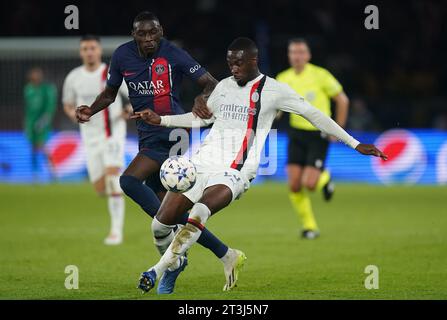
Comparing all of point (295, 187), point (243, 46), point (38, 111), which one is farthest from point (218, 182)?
point (38, 111)

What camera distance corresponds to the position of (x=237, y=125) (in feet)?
Result: 26.9

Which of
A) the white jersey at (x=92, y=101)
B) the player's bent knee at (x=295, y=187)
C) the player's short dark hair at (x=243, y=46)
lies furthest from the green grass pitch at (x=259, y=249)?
the player's short dark hair at (x=243, y=46)

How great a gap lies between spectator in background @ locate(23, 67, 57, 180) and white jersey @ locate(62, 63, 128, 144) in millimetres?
9404

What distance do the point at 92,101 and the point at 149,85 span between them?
382 centimetres

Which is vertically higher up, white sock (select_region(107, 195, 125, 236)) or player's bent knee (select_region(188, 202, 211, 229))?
player's bent knee (select_region(188, 202, 211, 229))

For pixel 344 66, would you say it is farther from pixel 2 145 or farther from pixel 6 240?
pixel 6 240

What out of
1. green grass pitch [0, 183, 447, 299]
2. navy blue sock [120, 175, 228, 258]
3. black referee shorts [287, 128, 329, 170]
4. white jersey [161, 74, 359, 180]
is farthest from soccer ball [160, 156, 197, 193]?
black referee shorts [287, 128, 329, 170]

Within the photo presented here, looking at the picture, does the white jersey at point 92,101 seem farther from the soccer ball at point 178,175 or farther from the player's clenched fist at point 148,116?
the soccer ball at point 178,175

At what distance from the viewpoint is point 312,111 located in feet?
27.0

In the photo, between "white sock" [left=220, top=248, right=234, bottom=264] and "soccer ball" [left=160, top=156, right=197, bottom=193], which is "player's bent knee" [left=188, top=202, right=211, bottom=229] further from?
"white sock" [left=220, top=248, right=234, bottom=264]

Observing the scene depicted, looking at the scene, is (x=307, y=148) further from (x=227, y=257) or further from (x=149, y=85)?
(x=227, y=257)

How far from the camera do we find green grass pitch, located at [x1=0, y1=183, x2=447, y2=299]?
831 cm

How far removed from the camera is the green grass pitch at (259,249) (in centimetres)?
831

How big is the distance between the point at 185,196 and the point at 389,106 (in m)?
16.4
